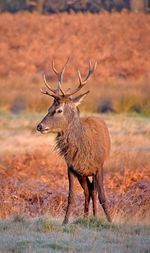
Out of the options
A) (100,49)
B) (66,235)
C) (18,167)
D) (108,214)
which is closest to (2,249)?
(66,235)

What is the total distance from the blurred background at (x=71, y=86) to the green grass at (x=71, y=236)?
1.24 metres

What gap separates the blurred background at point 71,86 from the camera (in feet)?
59.0

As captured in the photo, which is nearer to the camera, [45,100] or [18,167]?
[18,167]

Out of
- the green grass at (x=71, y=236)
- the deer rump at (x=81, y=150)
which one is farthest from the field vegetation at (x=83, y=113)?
the deer rump at (x=81, y=150)

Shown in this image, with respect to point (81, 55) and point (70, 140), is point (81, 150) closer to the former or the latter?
point (70, 140)

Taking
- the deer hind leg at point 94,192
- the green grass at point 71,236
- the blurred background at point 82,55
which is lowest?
the green grass at point 71,236

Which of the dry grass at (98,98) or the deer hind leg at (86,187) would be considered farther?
the dry grass at (98,98)

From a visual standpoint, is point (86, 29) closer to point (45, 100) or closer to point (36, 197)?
point (45, 100)

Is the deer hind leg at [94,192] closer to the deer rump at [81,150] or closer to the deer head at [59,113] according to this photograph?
the deer rump at [81,150]

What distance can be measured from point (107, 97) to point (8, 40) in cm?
1226

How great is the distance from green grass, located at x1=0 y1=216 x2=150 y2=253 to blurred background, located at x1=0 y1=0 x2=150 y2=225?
124 centimetres

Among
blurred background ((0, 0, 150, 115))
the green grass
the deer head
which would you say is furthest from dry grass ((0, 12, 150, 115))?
the green grass

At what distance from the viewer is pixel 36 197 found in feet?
58.4

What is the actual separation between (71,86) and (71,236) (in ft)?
73.6
